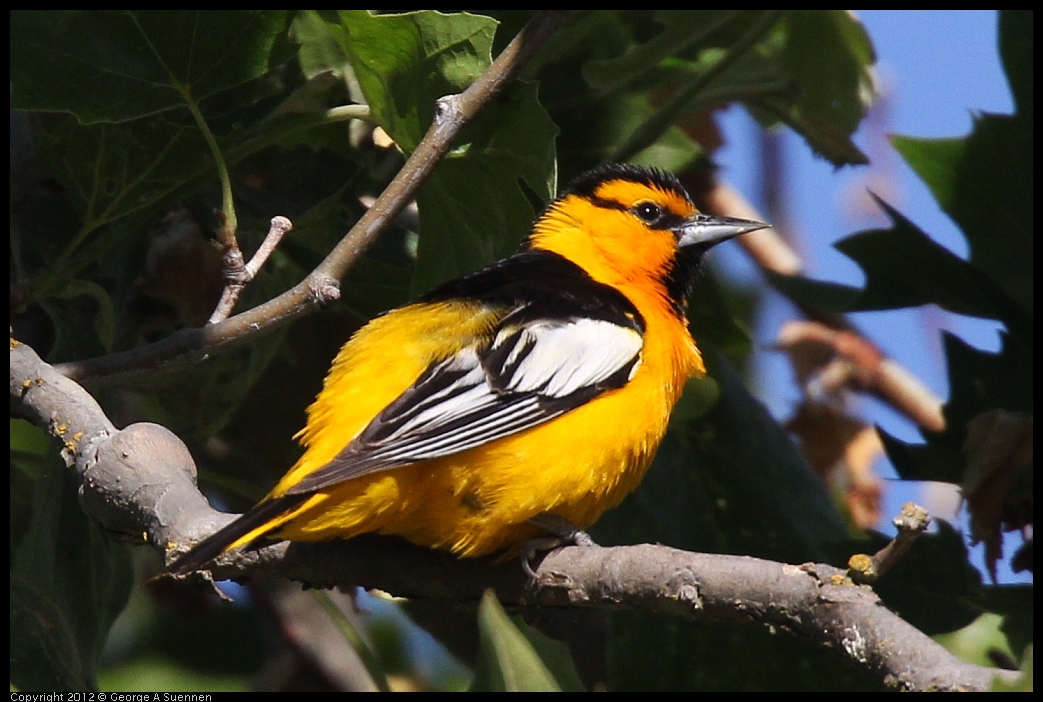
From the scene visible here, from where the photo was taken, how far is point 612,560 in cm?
220

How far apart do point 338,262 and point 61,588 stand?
3.94 feet

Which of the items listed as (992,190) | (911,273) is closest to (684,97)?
(911,273)

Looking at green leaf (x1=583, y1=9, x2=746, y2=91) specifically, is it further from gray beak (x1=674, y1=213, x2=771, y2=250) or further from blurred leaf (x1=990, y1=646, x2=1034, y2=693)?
blurred leaf (x1=990, y1=646, x2=1034, y2=693)

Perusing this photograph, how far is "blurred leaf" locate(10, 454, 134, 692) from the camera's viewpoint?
2.82 meters

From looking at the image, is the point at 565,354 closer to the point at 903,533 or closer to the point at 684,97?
the point at 684,97

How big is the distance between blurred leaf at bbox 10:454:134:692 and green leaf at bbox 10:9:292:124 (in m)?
0.83

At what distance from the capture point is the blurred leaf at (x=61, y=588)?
282 centimetres

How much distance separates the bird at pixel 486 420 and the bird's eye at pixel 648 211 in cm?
48

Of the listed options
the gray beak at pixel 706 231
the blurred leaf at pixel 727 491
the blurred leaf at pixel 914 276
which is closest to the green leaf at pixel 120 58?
the gray beak at pixel 706 231

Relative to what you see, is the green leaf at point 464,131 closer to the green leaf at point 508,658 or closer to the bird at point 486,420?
the bird at point 486,420

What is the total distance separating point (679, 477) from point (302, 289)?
5.61ft

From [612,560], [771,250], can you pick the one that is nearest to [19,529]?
[612,560]

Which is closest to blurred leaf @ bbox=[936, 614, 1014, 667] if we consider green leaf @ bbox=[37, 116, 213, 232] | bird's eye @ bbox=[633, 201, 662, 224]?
bird's eye @ bbox=[633, 201, 662, 224]

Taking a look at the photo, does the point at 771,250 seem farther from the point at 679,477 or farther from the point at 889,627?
the point at 889,627
